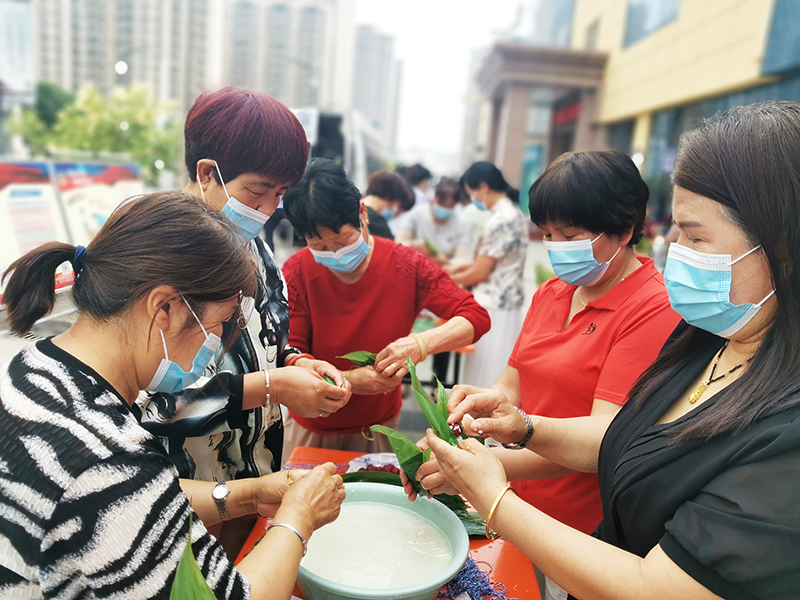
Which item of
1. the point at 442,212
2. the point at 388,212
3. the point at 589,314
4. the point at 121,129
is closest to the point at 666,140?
the point at 442,212

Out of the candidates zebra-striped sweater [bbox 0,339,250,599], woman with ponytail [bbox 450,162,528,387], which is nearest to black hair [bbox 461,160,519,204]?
woman with ponytail [bbox 450,162,528,387]

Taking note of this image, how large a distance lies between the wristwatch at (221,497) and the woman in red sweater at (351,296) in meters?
0.73

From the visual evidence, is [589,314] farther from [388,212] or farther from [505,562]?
[388,212]

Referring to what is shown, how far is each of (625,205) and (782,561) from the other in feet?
3.62

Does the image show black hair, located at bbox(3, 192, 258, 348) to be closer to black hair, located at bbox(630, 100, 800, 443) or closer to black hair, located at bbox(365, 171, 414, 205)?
black hair, located at bbox(630, 100, 800, 443)

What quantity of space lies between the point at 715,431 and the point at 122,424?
109cm

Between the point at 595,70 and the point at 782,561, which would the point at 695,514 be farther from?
the point at 595,70

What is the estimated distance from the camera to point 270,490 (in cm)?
146

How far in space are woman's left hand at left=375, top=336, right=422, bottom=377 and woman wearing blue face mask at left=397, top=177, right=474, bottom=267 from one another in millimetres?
3814

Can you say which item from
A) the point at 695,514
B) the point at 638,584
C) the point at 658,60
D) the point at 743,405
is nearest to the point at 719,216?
the point at 743,405

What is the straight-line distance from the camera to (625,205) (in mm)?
1780

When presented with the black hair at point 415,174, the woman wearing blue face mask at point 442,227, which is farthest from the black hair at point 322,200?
the black hair at point 415,174

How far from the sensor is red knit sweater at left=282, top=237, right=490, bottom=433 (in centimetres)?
236

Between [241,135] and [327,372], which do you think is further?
[327,372]
